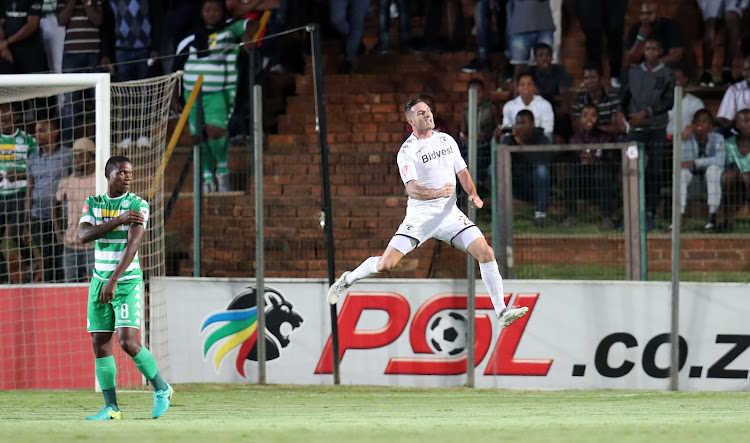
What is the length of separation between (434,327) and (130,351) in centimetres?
559

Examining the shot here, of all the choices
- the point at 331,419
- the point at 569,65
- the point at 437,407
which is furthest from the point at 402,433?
the point at 569,65

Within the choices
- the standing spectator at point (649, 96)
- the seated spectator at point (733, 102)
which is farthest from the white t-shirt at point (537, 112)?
the seated spectator at point (733, 102)

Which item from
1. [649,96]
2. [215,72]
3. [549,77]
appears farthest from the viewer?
[215,72]

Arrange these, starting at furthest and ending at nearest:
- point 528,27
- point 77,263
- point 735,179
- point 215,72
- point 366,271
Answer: point 528,27, point 215,72, point 77,263, point 735,179, point 366,271

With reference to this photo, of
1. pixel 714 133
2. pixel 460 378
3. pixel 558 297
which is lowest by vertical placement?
pixel 460 378

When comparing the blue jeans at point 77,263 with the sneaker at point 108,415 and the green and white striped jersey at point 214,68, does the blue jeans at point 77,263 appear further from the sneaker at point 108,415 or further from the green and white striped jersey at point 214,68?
the sneaker at point 108,415

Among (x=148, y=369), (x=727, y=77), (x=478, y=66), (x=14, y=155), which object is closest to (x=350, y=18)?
(x=478, y=66)

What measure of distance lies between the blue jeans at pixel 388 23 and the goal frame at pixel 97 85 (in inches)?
284

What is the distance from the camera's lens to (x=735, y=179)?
1373 cm

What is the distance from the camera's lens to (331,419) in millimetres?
9133

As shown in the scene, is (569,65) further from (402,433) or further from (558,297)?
(402,433)

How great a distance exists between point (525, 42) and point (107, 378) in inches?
372

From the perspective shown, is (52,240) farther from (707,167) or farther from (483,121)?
(707,167)

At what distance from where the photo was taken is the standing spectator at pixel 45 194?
47.4ft
